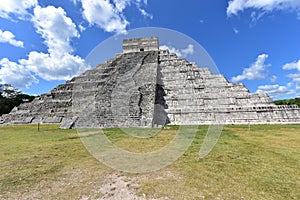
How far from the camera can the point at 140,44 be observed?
27359mm

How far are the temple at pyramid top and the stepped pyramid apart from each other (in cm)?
296

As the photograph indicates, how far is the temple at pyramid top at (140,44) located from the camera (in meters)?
26.9

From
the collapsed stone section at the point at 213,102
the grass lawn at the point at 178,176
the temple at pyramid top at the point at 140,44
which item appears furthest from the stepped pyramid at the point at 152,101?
the grass lawn at the point at 178,176

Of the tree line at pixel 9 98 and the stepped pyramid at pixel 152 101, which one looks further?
the tree line at pixel 9 98

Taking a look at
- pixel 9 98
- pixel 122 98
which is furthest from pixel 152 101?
pixel 9 98

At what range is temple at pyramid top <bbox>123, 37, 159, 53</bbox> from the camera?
2691 centimetres

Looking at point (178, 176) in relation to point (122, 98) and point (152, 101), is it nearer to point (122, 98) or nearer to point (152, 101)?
point (152, 101)

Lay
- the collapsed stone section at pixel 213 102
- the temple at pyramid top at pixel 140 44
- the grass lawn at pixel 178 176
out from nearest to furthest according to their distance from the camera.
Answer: the grass lawn at pixel 178 176 → the collapsed stone section at pixel 213 102 → the temple at pyramid top at pixel 140 44

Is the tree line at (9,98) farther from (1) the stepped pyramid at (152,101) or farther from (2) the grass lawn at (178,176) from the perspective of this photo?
(2) the grass lawn at (178,176)

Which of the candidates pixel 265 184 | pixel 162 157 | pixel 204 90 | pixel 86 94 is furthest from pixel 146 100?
pixel 265 184

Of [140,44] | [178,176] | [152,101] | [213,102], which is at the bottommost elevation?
[178,176]

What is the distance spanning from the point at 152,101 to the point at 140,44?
590 inches

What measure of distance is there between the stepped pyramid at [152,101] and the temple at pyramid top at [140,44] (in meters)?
2.96

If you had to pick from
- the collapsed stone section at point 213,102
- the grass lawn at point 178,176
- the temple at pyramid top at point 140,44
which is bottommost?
the grass lawn at point 178,176
